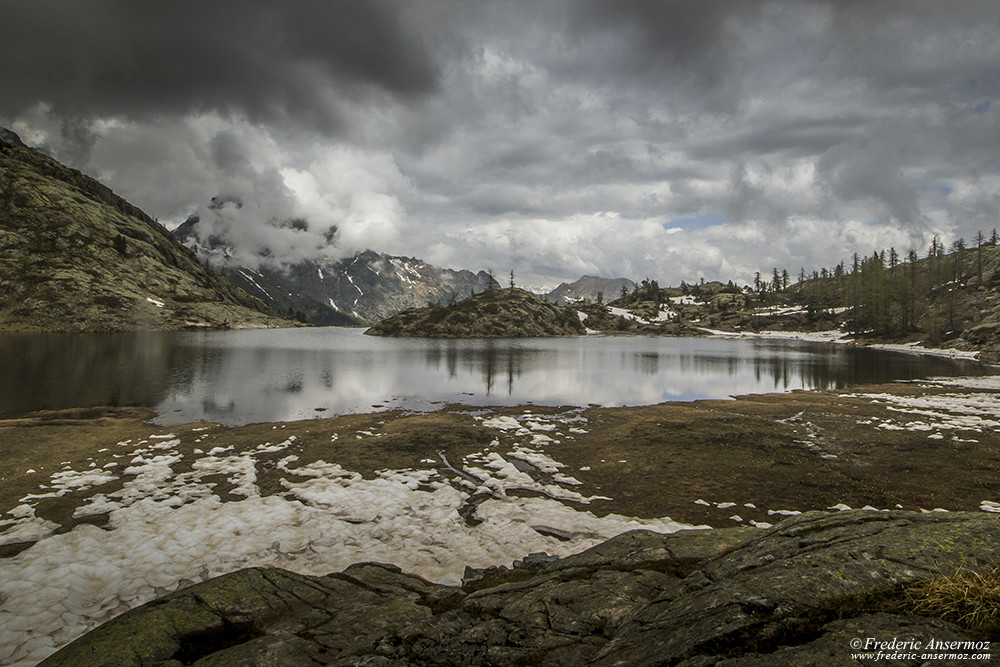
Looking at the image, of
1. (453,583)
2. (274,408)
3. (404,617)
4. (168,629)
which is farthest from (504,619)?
(274,408)

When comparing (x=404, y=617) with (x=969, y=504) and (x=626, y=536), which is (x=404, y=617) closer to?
(x=626, y=536)

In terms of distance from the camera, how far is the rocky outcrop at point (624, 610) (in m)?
5.57

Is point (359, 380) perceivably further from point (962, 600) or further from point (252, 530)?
point (962, 600)

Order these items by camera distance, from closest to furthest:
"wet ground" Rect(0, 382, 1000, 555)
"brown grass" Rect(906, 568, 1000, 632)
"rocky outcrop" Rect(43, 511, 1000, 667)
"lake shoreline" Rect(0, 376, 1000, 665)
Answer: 1. "brown grass" Rect(906, 568, 1000, 632)
2. "rocky outcrop" Rect(43, 511, 1000, 667)
3. "lake shoreline" Rect(0, 376, 1000, 665)
4. "wet ground" Rect(0, 382, 1000, 555)

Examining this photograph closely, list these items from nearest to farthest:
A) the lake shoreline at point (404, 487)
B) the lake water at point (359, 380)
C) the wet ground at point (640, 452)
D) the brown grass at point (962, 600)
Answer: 1. the brown grass at point (962, 600)
2. the lake shoreline at point (404, 487)
3. the wet ground at point (640, 452)
4. the lake water at point (359, 380)

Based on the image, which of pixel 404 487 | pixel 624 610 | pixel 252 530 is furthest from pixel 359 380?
pixel 624 610

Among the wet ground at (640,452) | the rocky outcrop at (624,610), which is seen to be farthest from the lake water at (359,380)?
the rocky outcrop at (624,610)

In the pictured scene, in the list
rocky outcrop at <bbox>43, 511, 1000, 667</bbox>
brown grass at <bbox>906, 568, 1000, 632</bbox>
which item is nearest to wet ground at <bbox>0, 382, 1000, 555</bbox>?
rocky outcrop at <bbox>43, 511, 1000, 667</bbox>

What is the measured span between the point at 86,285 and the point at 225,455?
234 metres

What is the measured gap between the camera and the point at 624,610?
7812mm

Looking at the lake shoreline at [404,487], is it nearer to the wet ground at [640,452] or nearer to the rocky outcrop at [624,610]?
the wet ground at [640,452]

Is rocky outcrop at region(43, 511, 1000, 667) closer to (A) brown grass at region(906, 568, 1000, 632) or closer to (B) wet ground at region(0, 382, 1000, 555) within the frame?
(A) brown grass at region(906, 568, 1000, 632)

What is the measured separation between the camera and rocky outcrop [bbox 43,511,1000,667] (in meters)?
5.57

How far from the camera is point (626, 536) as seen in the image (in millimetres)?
11789
